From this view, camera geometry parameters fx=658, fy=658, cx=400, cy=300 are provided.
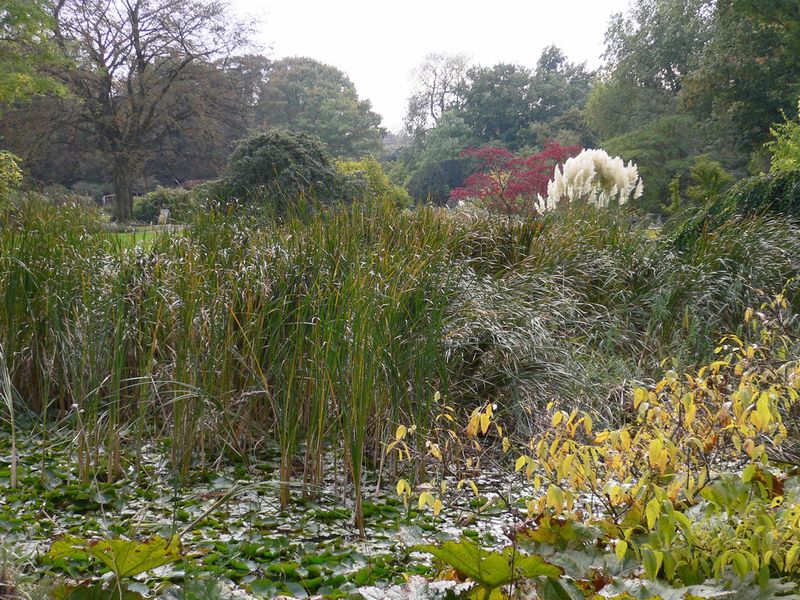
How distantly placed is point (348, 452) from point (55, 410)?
192 centimetres

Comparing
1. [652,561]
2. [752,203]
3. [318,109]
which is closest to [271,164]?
[752,203]

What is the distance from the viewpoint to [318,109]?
3334 centimetres

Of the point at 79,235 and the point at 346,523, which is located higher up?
the point at 79,235

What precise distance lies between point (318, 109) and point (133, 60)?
13942 millimetres

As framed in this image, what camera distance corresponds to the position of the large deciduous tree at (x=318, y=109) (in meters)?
→ 30.4

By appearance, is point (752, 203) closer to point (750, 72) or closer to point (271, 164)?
point (271, 164)

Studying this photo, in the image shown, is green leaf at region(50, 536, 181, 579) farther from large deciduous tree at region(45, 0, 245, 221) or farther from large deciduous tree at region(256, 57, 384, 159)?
large deciduous tree at region(256, 57, 384, 159)

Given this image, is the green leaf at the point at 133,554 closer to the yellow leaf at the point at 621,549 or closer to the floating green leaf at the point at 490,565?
the floating green leaf at the point at 490,565

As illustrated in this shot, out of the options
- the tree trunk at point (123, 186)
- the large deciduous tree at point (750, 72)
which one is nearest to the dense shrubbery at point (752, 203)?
the large deciduous tree at point (750, 72)

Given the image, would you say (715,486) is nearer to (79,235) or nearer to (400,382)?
(400,382)

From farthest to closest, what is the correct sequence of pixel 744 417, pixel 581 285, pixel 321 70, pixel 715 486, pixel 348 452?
1. pixel 321 70
2. pixel 581 285
3. pixel 348 452
4. pixel 715 486
5. pixel 744 417

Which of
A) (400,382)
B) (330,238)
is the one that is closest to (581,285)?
(330,238)

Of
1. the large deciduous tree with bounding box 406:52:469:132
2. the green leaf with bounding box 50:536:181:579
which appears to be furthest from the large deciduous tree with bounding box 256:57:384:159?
the green leaf with bounding box 50:536:181:579

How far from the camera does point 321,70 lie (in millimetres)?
36969
